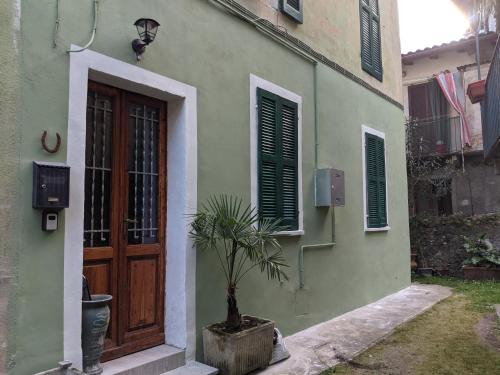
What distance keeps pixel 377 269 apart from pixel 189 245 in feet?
15.1

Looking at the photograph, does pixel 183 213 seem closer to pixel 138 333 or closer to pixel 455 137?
pixel 138 333

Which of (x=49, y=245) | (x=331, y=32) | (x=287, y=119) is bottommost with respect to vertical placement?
(x=49, y=245)

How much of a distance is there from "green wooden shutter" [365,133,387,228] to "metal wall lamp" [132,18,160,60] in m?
4.91

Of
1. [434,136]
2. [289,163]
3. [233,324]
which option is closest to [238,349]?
[233,324]

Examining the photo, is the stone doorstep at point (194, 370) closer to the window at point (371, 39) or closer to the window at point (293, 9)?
the window at point (293, 9)

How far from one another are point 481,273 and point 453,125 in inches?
205

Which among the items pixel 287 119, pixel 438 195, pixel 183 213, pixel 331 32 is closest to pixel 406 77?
pixel 438 195

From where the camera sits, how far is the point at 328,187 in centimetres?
606

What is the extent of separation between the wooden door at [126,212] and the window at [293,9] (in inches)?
96.9

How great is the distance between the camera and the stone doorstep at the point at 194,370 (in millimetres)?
3896

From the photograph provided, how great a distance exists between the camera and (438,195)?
41.3ft

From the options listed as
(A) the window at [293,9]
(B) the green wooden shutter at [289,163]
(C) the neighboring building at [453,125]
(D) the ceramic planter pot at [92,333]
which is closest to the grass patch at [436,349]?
(B) the green wooden shutter at [289,163]

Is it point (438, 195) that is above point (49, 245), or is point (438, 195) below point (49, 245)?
above

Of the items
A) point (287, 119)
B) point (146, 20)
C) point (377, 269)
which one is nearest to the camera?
point (146, 20)
